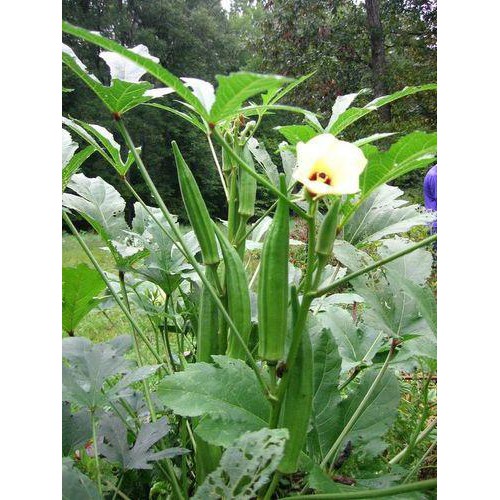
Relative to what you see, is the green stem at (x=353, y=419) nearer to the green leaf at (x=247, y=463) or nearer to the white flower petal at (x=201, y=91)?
the green leaf at (x=247, y=463)

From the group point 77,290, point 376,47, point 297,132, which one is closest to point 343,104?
point 297,132

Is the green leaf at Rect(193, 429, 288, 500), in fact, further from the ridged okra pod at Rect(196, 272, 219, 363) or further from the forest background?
the forest background

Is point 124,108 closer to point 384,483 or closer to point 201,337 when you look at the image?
point 201,337

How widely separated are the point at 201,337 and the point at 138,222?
0.23m

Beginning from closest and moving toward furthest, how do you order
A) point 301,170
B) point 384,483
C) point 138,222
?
point 301,170, point 384,483, point 138,222

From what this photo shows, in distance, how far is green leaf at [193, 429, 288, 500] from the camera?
299 millimetres

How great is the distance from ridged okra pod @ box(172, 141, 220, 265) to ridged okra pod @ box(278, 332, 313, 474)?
112mm

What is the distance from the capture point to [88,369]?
1.37 ft

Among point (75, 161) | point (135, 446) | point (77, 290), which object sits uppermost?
point (75, 161)

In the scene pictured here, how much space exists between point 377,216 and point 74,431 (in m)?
0.34

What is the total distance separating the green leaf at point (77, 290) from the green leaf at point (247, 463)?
23 cm

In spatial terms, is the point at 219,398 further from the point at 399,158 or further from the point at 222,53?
the point at 222,53
